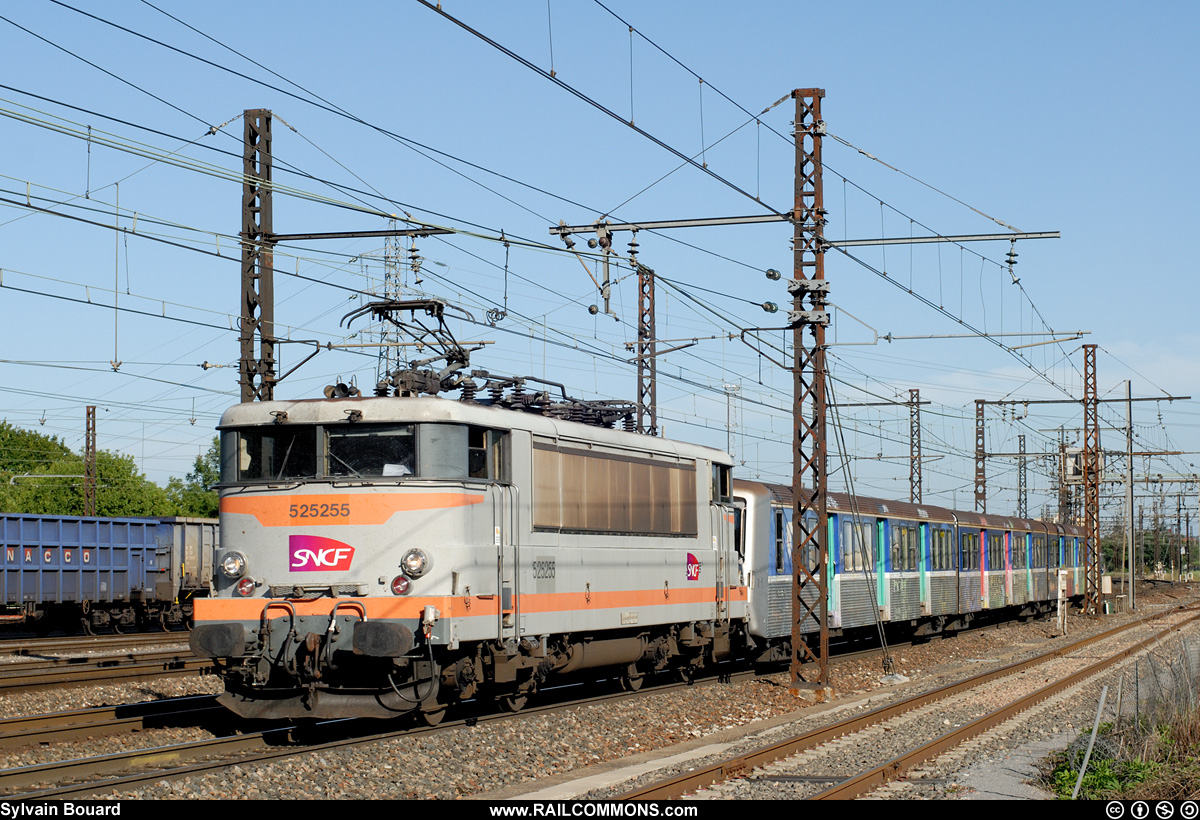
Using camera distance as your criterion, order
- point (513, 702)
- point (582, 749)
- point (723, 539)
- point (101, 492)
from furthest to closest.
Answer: point (101, 492), point (723, 539), point (513, 702), point (582, 749)

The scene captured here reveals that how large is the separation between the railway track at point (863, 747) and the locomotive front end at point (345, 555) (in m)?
3.24

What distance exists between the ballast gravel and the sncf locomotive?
0.78 meters

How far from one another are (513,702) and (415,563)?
3.21 metres

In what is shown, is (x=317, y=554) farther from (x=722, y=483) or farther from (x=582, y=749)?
(x=722, y=483)

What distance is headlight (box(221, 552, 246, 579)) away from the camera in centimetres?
1360

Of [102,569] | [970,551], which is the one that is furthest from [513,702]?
[970,551]

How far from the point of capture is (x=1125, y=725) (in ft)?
42.1

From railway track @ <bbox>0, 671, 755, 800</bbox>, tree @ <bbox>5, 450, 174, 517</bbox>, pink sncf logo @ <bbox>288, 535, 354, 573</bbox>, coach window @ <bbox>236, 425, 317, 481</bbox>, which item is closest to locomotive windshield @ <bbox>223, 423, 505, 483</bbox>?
coach window @ <bbox>236, 425, 317, 481</bbox>

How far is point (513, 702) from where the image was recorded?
15508 mm

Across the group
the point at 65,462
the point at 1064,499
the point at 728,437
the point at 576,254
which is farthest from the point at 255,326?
the point at 65,462

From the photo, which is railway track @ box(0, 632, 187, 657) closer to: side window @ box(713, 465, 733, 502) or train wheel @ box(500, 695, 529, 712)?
train wheel @ box(500, 695, 529, 712)

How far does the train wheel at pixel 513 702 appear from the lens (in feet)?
50.6

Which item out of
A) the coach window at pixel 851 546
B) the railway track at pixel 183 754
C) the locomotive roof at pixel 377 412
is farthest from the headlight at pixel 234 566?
the coach window at pixel 851 546

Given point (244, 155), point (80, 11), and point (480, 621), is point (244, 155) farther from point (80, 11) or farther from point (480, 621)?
point (480, 621)
